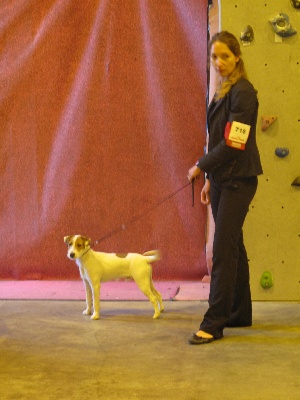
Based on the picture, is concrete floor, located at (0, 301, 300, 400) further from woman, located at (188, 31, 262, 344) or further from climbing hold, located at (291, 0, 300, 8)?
climbing hold, located at (291, 0, 300, 8)

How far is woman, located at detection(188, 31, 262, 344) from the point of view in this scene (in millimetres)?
3217

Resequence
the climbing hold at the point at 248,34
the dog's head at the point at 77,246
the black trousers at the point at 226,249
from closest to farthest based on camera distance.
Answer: the black trousers at the point at 226,249 < the dog's head at the point at 77,246 < the climbing hold at the point at 248,34

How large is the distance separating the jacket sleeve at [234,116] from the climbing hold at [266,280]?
101cm

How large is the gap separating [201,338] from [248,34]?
1662 mm

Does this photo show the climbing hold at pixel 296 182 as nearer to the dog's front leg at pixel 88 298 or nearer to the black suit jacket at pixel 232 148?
the black suit jacket at pixel 232 148

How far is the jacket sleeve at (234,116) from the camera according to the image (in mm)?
3176

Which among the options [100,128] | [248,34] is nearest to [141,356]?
[248,34]

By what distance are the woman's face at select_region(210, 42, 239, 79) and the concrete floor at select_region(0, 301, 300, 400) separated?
3.89 ft

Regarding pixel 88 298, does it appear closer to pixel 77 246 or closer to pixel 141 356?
pixel 77 246

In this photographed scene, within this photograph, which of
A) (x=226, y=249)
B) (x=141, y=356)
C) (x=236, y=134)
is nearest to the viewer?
(x=141, y=356)

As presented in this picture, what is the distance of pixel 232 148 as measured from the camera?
3.18 m

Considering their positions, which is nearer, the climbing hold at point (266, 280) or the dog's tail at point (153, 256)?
the dog's tail at point (153, 256)

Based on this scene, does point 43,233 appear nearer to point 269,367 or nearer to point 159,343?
point 159,343

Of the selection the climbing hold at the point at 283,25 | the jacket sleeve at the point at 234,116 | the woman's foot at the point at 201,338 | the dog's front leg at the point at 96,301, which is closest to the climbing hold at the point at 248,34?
the climbing hold at the point at 283,25
